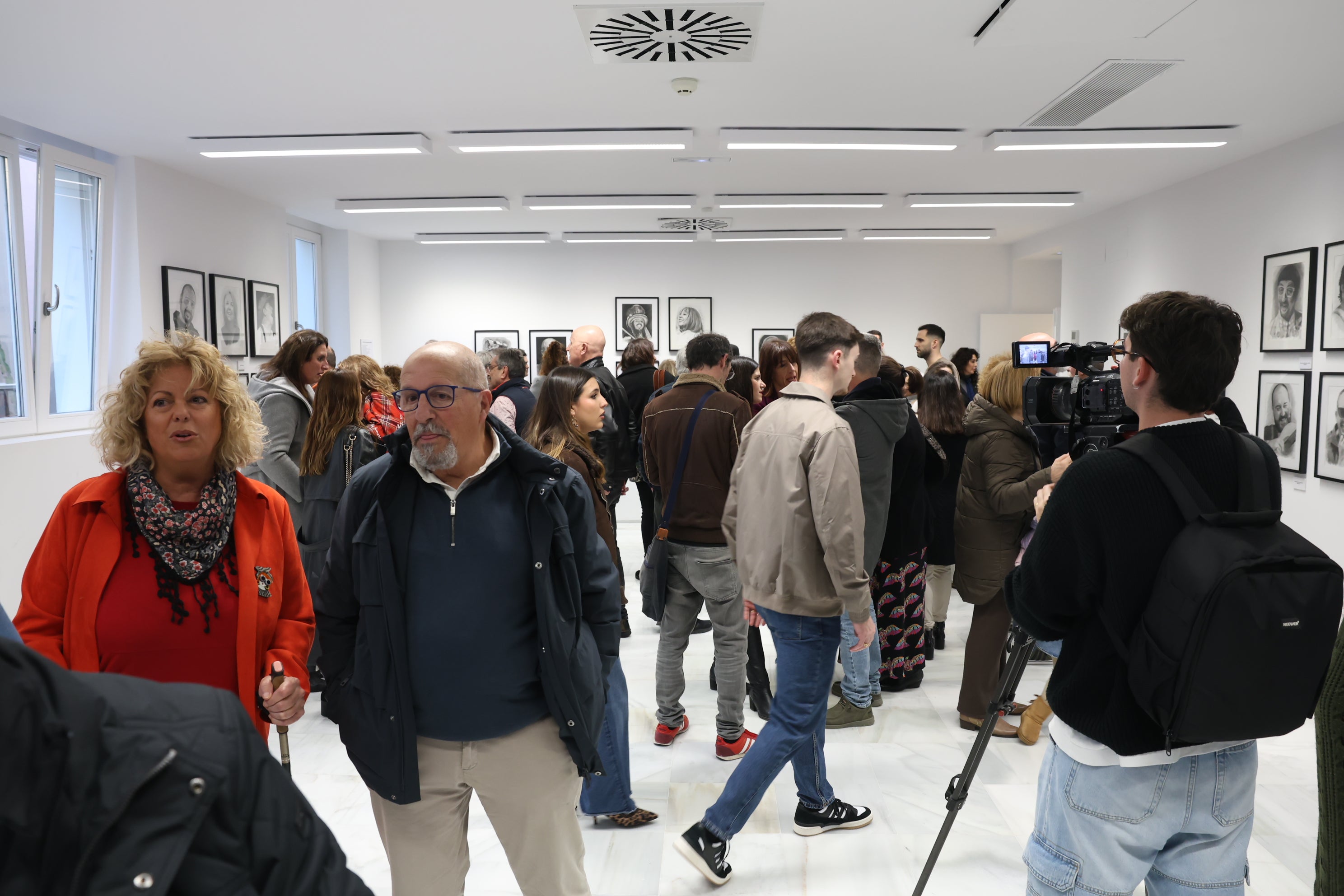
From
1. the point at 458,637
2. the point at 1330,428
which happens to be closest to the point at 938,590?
the point at 1330,428

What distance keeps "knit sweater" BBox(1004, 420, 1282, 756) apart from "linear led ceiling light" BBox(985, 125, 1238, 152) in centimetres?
513

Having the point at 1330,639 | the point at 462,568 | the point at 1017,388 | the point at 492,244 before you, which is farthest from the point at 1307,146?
the point at 492,244

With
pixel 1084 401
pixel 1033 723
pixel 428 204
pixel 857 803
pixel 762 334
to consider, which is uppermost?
pixel 428 204

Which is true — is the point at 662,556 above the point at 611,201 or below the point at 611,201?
below

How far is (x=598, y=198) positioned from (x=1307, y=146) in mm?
5841

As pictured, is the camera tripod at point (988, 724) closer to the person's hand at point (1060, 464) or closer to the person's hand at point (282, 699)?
the person's hand at point (1060, 464)

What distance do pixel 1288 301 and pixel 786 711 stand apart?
5928mm

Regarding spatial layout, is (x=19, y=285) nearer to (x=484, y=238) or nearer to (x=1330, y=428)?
(x=484, y=238)

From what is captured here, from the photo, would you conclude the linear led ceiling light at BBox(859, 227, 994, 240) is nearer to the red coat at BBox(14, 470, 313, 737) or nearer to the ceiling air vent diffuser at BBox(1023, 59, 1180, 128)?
the ceiling air vent diffuser at BBox(1023, 59, 1180, 128)

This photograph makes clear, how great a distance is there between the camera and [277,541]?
198 centimetres

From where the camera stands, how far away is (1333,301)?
19.4ft

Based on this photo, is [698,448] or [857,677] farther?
[857,677]

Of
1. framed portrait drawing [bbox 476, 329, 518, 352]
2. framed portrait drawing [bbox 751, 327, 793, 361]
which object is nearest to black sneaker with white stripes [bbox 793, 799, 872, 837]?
framed portrait drawing [bbox 751, 327, 793, 361]

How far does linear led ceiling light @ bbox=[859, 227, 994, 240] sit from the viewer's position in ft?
34.7
